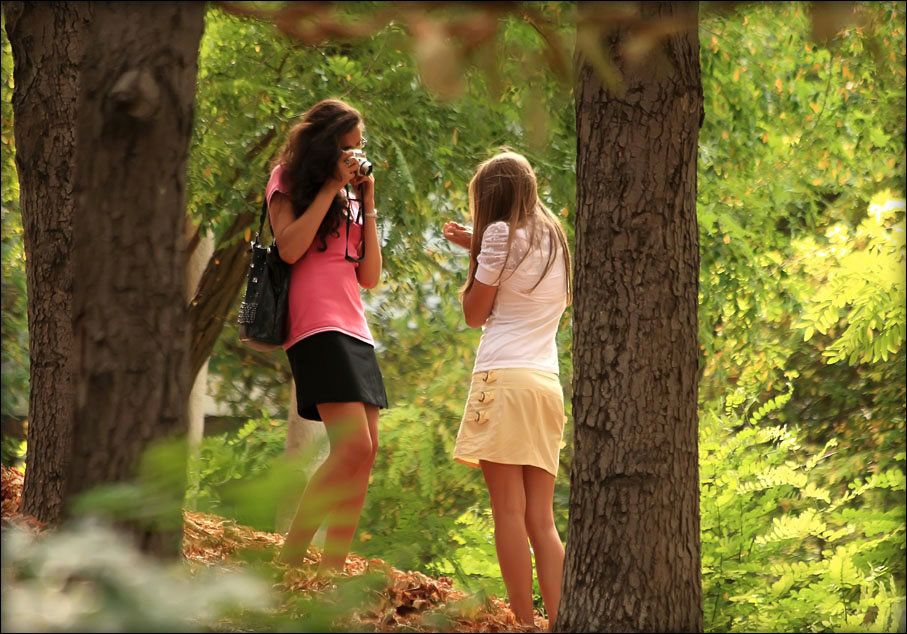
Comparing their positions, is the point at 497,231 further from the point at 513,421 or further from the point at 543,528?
the point at 543,528

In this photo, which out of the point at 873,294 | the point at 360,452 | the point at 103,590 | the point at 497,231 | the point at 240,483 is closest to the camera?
the point at 103,590

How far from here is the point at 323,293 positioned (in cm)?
377

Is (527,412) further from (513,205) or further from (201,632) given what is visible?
(201,632)

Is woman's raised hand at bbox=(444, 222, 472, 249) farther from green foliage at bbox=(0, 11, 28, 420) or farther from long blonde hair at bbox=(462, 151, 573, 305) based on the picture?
green foliage at bbox=(0, 11, 28, 420)

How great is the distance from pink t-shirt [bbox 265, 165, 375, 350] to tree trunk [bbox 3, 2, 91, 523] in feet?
3.67

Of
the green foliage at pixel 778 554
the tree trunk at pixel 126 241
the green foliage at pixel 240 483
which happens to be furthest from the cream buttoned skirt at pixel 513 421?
the green foliage at pixel 240 483

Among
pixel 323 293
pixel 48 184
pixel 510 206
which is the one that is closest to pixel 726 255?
pixel 510 206

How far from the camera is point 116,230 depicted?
2.13 meters

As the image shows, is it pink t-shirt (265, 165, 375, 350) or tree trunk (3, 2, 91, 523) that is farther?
tree trunk (3, 2, 91, 523)

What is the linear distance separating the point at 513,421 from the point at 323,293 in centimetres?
84

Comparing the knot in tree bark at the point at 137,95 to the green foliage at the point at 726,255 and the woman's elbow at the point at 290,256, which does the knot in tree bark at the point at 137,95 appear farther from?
the woman's elbow at the point at 290,256

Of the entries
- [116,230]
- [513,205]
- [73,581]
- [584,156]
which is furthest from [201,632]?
[513,205]

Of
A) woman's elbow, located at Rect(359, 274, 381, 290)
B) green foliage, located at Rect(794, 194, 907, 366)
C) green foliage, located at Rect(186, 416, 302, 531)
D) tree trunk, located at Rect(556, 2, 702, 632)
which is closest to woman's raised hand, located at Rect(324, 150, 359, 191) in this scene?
woman's elbow, located at Rect(359, 274, 381, 290)

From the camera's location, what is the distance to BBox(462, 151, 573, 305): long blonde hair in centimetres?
379
